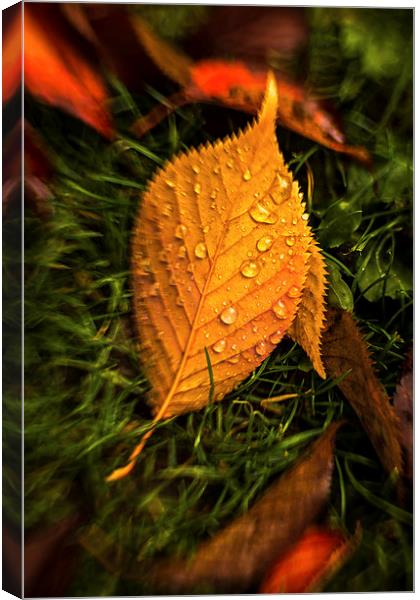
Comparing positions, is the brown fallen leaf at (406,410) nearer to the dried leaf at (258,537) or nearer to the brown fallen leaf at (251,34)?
the dried leaf at (258,537)

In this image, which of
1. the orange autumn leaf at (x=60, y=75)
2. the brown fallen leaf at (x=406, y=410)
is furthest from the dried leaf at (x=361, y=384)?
the orange autumn leaf at (x=60, y=75)

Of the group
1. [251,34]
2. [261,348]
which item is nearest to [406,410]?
[261,348]

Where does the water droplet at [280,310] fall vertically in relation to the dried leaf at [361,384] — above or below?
above

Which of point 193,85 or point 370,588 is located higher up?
point 193,85

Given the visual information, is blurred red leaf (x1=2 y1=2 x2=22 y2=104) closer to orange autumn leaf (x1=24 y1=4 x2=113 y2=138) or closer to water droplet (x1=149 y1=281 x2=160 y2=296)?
orange autumn leaf (x1=24 y1=4 x2=113 y2=138)

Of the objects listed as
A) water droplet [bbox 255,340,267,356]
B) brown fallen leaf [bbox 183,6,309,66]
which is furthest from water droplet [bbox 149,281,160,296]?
brown fallen leaf [bbox 183,6,309,66]

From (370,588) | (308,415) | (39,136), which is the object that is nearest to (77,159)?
(39,136)

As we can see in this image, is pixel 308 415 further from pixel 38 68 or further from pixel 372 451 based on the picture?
pixel 38 68

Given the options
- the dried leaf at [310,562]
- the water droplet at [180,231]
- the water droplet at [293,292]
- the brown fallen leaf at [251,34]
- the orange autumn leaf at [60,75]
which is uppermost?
the orange autumn leaf at [60,75]
